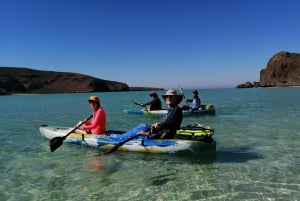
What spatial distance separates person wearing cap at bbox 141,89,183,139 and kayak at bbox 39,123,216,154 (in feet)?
0.80

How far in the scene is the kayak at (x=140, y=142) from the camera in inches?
448

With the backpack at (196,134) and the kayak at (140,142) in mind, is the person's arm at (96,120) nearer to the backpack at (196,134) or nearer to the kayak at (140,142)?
the kayak at (140,142)

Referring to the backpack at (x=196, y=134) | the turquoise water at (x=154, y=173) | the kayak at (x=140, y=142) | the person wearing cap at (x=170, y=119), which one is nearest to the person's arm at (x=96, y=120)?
the kayak at (x=140, y=142)

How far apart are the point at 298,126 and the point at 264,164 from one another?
368 inches

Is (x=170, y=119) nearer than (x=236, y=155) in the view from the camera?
Yes

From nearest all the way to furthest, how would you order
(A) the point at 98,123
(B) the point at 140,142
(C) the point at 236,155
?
(C) the point at 236,155
(B) the point at 140,142
(A) the point at 98,123

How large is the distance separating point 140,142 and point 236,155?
11.3ft

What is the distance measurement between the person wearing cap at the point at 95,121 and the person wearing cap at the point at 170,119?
7.19 ft

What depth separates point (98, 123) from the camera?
45.0 feet

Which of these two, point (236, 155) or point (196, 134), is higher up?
point (196, 134)

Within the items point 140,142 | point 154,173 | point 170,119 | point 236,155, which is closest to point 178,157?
point 170,119

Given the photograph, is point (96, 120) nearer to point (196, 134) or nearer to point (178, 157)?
point (178, 157)

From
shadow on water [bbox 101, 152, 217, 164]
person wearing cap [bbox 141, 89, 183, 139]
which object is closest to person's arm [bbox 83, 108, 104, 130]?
shadow on water [bbox 101, 152, 217, 164]

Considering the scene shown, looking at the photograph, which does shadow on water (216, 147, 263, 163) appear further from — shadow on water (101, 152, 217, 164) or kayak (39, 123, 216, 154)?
Result: kayak (39, 123, 216, 154)
